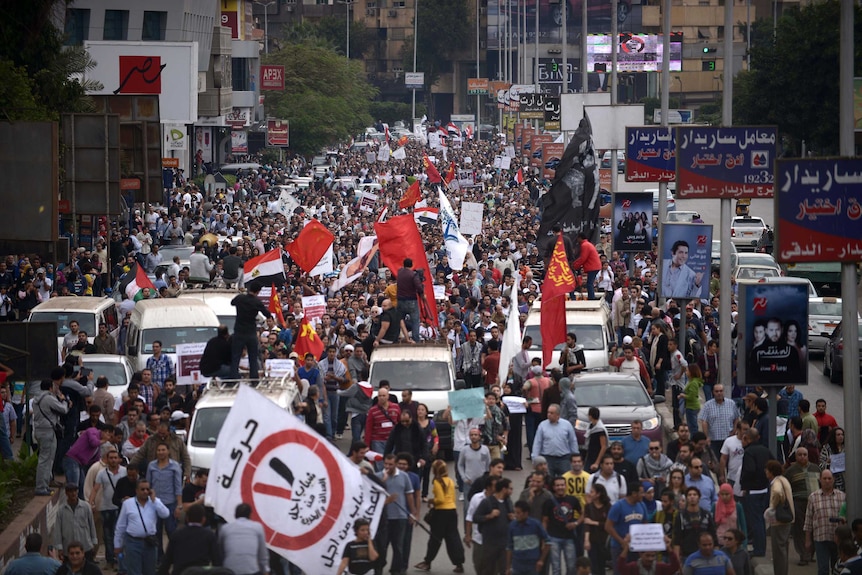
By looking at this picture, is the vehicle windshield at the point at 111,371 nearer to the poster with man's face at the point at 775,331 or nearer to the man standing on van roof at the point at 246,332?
the man standing on van roof at the point at 246,332

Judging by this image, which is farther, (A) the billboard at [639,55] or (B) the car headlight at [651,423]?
(A) the billboard at [639,55]

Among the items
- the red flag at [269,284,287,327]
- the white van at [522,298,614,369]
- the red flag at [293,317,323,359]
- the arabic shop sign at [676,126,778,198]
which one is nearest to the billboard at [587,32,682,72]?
the red flag at [269,284,287,327]

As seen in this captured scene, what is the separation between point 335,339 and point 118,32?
46.1 m

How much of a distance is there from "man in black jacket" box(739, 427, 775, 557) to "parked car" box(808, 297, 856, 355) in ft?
48.7

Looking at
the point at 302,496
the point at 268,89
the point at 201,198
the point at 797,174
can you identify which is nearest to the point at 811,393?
the point at 797,174

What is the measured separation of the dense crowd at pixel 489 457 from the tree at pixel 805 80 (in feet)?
124

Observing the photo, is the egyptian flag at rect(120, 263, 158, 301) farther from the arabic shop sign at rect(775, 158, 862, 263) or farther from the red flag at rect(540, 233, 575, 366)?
the arabic shop sign at rect(775, 158, 862, 263)

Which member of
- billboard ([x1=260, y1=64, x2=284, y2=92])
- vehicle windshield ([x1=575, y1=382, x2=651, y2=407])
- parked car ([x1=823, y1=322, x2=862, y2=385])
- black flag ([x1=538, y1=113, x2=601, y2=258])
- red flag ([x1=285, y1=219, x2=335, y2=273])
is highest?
billboard ([x1=260, y1=64, x2=284, y2=92])

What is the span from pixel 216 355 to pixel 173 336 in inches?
134

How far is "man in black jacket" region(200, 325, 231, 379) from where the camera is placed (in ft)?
66.5

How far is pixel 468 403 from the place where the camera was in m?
17.6

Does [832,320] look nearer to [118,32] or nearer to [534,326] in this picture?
[534,326]

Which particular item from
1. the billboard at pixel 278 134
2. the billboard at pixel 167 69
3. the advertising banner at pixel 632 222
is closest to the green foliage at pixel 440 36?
the billboard at pixel 278 134

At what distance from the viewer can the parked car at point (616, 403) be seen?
19.9 metres
